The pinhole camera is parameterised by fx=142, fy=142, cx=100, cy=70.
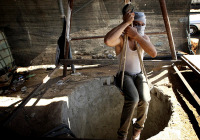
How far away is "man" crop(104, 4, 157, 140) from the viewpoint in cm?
193

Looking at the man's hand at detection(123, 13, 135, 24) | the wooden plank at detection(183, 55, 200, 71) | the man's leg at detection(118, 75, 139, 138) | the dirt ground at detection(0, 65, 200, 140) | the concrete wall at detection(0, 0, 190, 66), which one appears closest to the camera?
the man's hand at detection(123, 13, 135, 24)

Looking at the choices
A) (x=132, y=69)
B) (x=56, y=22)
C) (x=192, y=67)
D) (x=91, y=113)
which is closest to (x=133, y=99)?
(x=132, y=69)

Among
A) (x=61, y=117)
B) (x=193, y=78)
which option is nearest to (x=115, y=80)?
(x=61, y=117)

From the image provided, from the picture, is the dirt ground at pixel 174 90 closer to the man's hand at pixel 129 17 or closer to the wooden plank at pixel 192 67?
the wooden plank at pixel 192 67

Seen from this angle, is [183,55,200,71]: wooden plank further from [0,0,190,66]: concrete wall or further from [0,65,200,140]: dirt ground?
[0,0,190,66]: concrete wall

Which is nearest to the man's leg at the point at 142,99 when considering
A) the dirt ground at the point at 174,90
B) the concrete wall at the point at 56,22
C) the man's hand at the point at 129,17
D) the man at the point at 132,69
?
the man at the point at 132,69

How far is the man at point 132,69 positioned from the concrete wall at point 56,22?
4.18 m

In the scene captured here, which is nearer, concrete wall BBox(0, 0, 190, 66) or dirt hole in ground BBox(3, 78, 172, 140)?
dirt hole in ground BBox(3, 78, 172, 140)

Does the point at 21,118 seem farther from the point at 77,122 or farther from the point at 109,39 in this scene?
the point at 109,39

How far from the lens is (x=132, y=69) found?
7.82 ft

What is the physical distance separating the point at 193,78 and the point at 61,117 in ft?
11.6

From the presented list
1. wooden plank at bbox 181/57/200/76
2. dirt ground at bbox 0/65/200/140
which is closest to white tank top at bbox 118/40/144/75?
dirt ground at bbox 0/65/200/140

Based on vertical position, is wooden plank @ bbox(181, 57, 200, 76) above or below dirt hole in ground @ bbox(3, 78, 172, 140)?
above

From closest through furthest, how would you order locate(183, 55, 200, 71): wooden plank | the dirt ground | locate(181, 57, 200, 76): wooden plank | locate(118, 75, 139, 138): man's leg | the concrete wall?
locate(118, 75, 139, 138): man's leg, the dirt ground, locate(181, 57, 200, 76): wooden plank, locate(183, 55, 200, 71): wooden plank, the concrete wall
